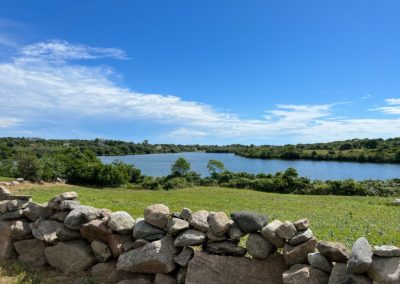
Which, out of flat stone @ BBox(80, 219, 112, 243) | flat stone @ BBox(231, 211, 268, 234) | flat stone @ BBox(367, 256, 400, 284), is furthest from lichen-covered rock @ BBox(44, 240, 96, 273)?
flat stone @ BBox(367, 256, 400, 284)

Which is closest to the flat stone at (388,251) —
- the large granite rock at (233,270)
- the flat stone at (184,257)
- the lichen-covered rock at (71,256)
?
the large granite rock at (233,270)

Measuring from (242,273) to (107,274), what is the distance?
9.51ft

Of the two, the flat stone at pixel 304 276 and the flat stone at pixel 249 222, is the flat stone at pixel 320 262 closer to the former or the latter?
the flat stone at pixel 304 276

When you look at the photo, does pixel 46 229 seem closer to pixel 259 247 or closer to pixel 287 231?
pixel 259 247

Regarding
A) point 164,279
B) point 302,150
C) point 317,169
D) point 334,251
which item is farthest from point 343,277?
point 302,150

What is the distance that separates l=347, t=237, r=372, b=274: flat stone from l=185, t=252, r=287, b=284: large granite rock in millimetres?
1498

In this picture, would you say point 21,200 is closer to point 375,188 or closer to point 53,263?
point 53,263

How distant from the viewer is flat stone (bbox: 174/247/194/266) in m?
6.61

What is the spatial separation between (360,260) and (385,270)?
1.14 ft

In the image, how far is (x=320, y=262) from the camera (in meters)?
5.45

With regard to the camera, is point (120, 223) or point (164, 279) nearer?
point (164, 279)

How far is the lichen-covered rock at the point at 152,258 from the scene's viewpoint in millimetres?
6711

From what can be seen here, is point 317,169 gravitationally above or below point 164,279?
below

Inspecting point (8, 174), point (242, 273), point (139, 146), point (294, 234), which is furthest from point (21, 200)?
point (139, 146)
